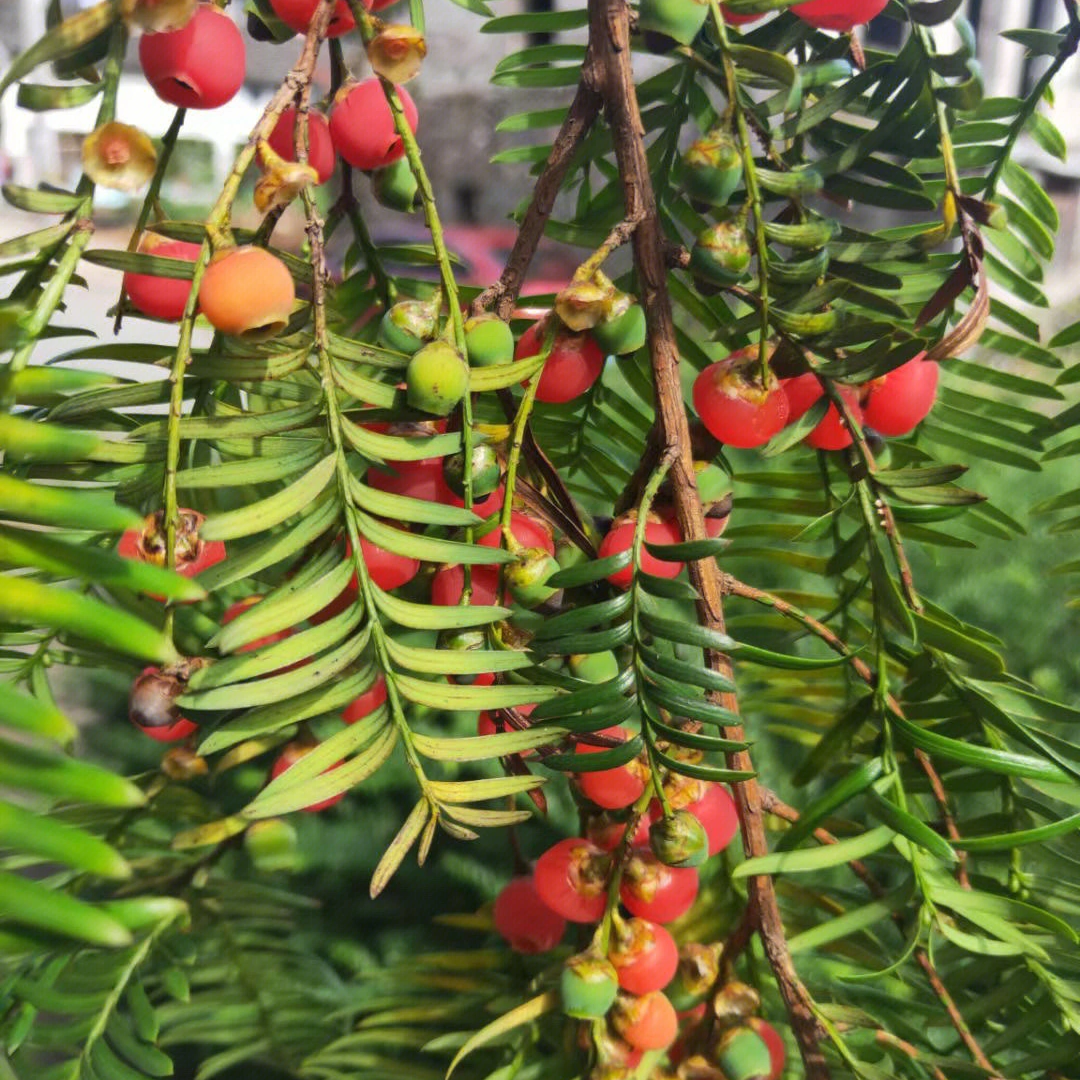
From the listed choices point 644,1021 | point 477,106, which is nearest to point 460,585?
point 644,1021

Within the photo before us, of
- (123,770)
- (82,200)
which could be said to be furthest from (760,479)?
(123,770)

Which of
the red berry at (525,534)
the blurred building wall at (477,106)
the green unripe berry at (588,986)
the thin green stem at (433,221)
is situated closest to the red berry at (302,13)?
the thin green stem at (433,221)

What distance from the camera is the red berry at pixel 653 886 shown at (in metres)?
0.24

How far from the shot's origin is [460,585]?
23 centimetres

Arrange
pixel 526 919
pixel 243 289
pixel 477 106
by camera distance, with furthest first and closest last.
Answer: pixel 477 106 → pixel 526 919 → pixel 243 289

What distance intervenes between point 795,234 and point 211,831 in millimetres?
214

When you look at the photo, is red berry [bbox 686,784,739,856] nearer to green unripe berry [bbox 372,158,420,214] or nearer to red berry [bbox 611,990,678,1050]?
red berry [bbox 611,990,678,1050]

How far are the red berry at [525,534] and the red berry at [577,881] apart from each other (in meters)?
0.08

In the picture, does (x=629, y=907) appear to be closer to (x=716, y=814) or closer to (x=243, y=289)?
(x=716, y=814)

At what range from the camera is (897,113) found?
0.76 feet

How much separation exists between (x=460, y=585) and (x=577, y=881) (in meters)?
0.08

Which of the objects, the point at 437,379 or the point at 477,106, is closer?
the point at 437,379

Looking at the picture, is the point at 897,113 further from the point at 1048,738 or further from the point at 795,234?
the point at 1048,738

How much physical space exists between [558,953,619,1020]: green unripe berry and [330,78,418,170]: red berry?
19 centimetres
